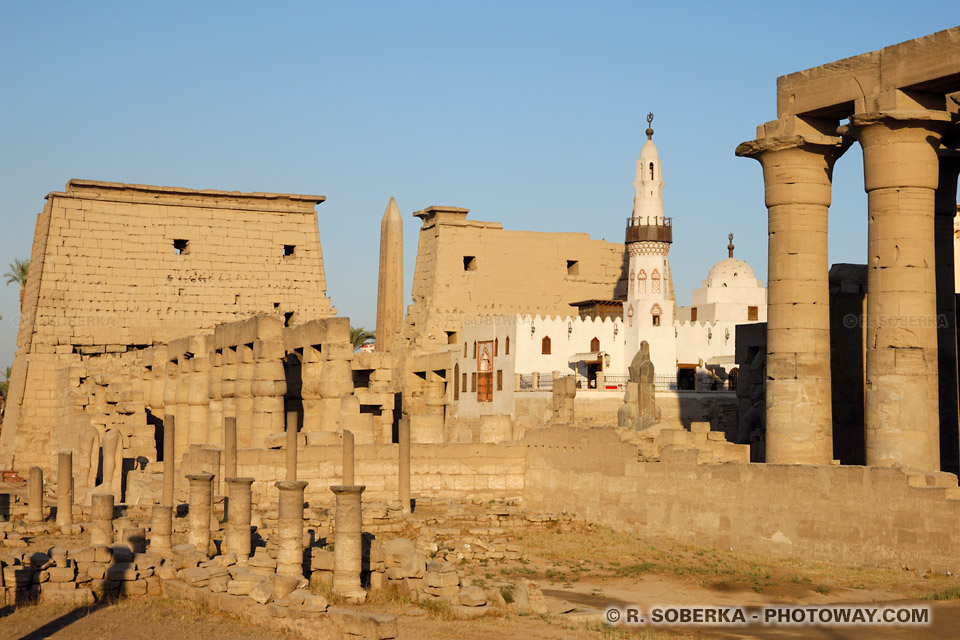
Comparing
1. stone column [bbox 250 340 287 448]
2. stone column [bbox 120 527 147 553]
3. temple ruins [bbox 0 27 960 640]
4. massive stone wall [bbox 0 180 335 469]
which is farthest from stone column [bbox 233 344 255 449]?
massive stone wall [bbox 0 180 335 469]

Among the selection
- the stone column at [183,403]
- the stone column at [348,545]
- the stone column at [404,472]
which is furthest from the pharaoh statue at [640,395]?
the stone column at [348,545]

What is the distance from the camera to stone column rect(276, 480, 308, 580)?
1599 cm

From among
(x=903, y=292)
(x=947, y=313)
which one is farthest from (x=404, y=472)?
(x=947, y=313)

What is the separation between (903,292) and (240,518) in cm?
1028

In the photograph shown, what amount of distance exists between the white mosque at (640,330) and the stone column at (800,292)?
23338mm

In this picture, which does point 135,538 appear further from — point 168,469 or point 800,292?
point 800,292

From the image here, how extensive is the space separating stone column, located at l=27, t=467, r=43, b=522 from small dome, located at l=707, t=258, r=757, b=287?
37.4 m

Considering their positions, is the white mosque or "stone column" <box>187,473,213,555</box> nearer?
"stone column" <box>187,473,213,555</box>

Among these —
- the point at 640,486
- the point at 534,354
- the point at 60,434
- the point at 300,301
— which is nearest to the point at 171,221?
the point at 300,301

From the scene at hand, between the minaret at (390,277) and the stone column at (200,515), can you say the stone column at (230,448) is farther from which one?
the minaret at (390,277)

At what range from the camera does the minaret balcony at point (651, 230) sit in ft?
170

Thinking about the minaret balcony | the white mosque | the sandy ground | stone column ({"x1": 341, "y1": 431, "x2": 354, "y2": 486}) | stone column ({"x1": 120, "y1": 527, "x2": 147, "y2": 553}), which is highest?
the minaret balcony

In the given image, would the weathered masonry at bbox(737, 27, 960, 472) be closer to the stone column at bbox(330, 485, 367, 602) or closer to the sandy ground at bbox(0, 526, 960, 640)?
the sandy ground at bbox(0, 526, 960, 640)

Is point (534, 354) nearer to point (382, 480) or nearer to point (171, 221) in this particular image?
point (171, 221)
